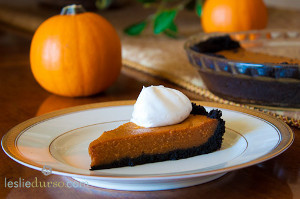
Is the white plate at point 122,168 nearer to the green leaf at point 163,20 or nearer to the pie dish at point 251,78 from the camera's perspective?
the pie dish at point 251,78

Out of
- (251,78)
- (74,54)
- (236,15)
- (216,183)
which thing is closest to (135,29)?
(236,15)

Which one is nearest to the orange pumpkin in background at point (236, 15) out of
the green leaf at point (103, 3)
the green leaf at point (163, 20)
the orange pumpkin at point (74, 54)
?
the green leaf at point (163, 20)

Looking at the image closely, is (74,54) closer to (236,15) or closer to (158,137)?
(158,137)

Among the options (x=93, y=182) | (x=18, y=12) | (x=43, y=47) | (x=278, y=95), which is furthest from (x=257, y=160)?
(x=18, y=12)

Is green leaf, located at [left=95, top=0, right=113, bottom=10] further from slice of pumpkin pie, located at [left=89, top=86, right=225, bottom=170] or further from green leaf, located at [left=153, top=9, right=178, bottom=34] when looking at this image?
slice of pumpkin pie, located at [left=89, top=86, right=225, bottom=170]

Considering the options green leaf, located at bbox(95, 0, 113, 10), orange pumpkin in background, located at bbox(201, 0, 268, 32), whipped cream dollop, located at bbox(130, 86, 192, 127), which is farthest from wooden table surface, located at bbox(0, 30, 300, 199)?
green leaf, located at bbox(95, 0, 113, 10)

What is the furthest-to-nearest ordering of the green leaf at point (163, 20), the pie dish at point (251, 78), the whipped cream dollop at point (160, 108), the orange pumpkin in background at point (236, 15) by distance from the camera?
the green leaf at point (163, 20) < the orange pumpkin in background at point (236, 15) < the pie dish at point (251, 78) < the whipped cream dollop at point (160, 108)
